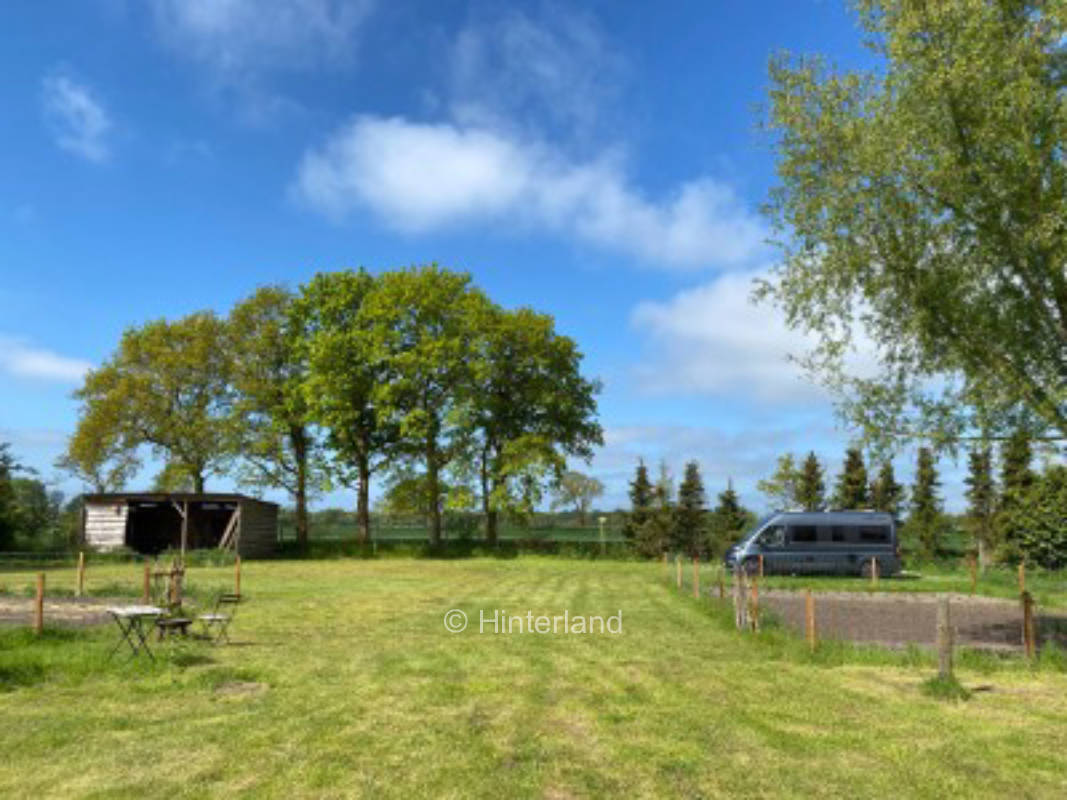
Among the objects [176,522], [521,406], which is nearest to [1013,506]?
[521,406]

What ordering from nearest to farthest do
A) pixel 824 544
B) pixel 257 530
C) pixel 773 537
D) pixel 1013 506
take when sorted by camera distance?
pixel 824 544
pixel 773 537
pixel 1013 506
pixel 257 530

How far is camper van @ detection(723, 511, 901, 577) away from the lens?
2764cm

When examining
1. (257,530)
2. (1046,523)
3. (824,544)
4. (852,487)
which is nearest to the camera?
(824,544)

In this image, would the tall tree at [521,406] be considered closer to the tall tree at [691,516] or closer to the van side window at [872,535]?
the tall tree at [691,516]

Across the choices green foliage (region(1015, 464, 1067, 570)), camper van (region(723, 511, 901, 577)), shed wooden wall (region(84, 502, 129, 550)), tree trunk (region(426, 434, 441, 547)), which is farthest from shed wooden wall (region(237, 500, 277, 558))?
green foliage (region(1015, 464, 1067, 570))

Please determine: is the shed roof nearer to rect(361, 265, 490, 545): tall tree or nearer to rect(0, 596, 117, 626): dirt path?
rect(361, 265, 490, 545): tall tree

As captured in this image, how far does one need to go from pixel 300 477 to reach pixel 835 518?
1173 inches

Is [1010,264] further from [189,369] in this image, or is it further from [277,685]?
[189,369]

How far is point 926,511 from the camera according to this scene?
48969 mm

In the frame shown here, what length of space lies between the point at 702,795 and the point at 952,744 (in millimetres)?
2797

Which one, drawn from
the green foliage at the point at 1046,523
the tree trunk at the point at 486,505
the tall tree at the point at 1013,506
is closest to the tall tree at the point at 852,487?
the tall tree at the point at 1013,506

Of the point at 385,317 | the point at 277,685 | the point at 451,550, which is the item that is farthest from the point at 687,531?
the point at 277,685

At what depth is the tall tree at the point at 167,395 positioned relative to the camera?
44812 millimetres

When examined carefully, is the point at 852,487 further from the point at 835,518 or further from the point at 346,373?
the point at 346,373
